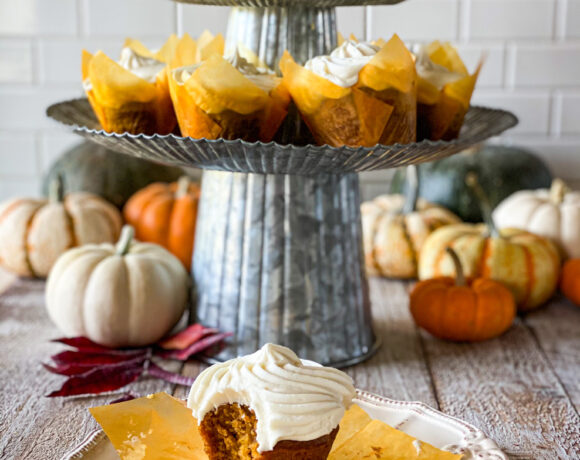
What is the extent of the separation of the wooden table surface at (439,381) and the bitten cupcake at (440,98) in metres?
0.34

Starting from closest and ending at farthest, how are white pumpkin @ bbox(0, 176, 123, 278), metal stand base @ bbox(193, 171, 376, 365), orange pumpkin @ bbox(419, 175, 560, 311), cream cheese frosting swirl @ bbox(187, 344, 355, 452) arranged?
cream cheese frosting swirl @ bbox(187, 344, 355, 452)
metal stand base @ bbox(193, 171, 376, 365)
orange pumpkin @ bbox(419, 175, 560, 311)
white pumpkin @ bbox(0, 176, 123, 278)

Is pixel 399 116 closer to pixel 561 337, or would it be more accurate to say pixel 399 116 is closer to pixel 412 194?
pixel 561 337

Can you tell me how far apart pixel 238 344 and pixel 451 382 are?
304 millimetres

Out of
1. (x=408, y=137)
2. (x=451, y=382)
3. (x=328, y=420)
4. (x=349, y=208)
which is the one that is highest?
(x=408, y=137)

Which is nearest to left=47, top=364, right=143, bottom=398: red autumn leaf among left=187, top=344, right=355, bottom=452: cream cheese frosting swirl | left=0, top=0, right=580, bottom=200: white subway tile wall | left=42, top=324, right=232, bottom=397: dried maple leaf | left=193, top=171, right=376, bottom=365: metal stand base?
left=42, top=324, right=232, bottom=397: dried maple leaf

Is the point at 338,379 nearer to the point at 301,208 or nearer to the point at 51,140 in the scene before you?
the point at 301,208

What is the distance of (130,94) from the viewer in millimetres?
882

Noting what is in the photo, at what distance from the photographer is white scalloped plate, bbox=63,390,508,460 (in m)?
0.72

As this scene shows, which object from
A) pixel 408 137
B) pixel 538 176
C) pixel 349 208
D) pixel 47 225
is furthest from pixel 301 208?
pixel 538 176

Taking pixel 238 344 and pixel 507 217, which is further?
pixel 507 217

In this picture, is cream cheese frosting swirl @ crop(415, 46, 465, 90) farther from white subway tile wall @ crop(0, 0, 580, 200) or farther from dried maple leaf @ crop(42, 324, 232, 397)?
white subway tile wall @ crop(0, 0, 580, 200)

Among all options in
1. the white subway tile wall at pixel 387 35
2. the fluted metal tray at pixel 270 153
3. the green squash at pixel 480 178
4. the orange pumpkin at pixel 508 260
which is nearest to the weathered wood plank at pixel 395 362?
the orange pumpkin at pixel 508 260

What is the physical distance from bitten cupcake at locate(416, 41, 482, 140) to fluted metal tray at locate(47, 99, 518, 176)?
0.13 feet

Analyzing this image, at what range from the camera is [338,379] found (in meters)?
0.70
